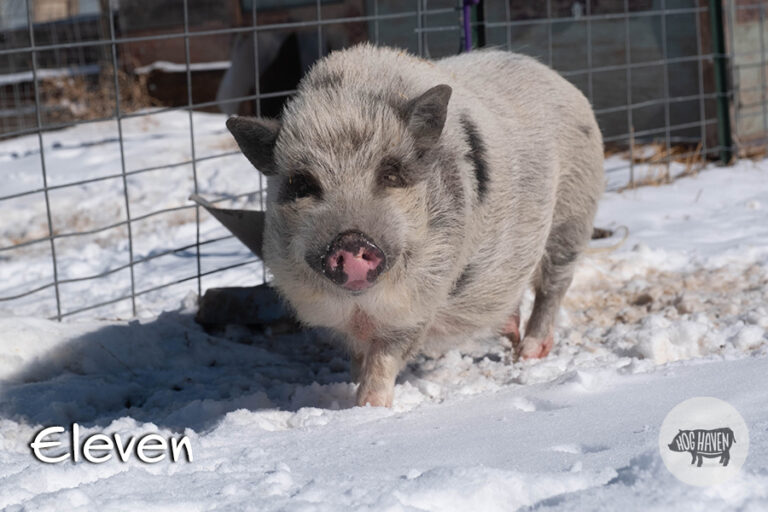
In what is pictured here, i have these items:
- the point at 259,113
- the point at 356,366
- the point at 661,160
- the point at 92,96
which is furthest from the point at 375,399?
the point at 92,96

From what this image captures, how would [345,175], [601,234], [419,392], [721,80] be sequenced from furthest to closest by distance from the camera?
1. [721,80]
2. [601,234]
3. [419,392]
4. [345,175]

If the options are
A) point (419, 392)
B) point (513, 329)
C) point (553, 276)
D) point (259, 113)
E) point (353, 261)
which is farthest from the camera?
point (259, 113)

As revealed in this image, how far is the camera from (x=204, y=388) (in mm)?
3641

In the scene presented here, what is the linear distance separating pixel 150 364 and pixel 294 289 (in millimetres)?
1155

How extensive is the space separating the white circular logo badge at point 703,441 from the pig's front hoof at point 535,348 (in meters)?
1.29

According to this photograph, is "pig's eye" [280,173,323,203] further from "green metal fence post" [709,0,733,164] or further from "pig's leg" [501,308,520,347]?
"green metal fence post" [709,0,733,164]

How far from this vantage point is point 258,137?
3.02m

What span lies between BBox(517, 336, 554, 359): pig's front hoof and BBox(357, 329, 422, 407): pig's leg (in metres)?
0.82

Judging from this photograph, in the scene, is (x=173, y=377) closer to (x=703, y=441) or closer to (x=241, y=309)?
(x=241, y=309)

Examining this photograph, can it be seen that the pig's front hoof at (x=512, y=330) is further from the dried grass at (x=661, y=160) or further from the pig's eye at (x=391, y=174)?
the dried grass at (x=661, y=160)

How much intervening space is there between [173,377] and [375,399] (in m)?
0.96

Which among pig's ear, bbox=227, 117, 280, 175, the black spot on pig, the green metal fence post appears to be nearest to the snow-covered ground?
the black spot on pig

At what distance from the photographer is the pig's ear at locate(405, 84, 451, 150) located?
9.33ft

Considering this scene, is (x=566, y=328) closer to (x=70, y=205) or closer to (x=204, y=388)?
(x=204, y=388)
